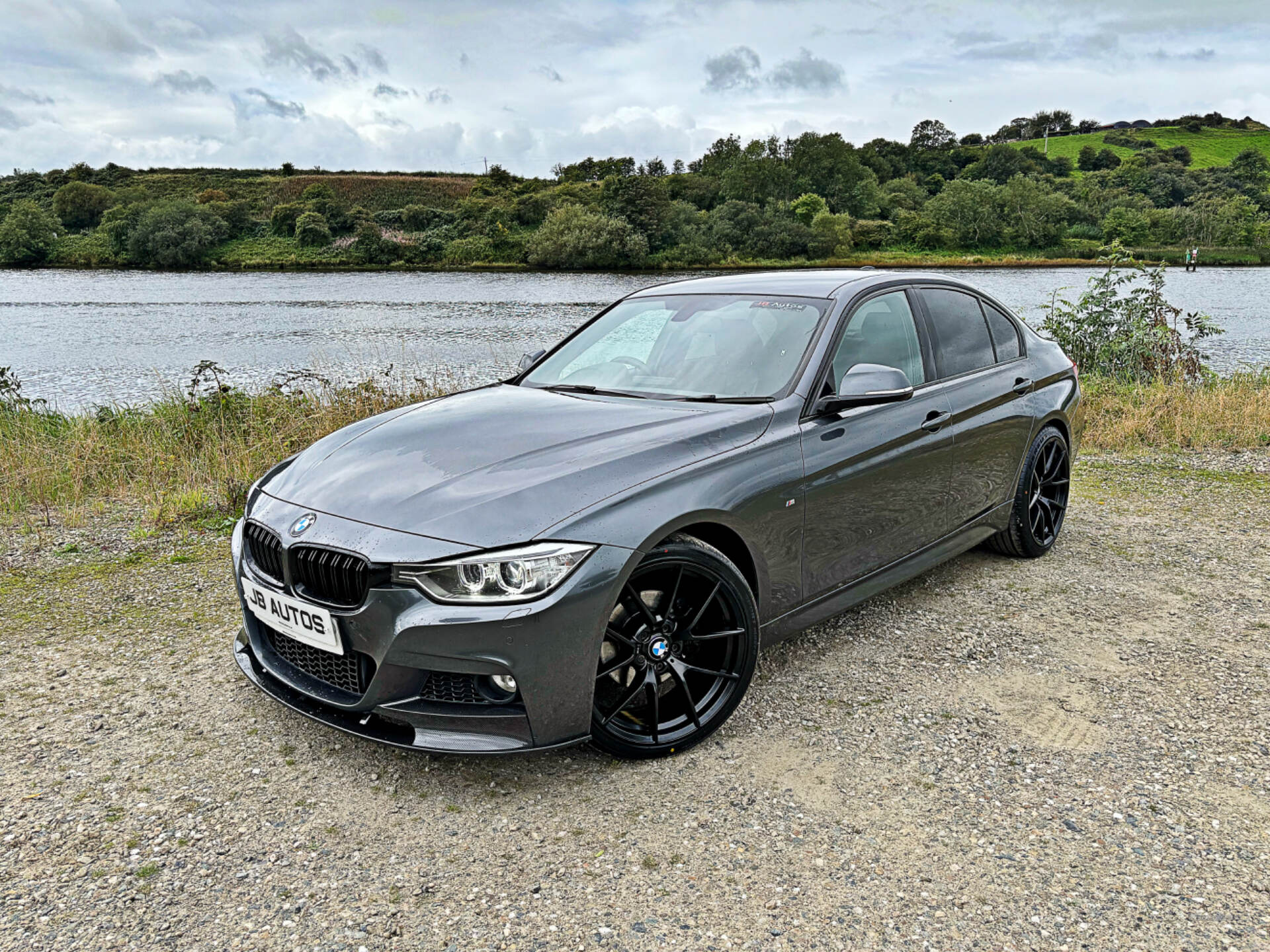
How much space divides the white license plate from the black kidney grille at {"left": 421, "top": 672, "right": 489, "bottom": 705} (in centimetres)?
32

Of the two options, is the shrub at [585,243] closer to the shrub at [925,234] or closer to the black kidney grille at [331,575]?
the shrub at [925,234]

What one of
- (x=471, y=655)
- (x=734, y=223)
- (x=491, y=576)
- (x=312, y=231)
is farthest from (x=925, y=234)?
(x=471, y=655)

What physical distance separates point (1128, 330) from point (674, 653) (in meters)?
11.7

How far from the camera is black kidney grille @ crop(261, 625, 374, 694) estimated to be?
2.77 meters

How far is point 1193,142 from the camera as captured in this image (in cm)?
10375

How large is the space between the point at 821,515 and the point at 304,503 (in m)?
1.96

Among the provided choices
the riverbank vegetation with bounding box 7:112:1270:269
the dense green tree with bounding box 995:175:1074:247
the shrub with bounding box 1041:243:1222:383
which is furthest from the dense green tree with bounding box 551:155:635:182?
the shrub with bounding box 1041:243:1222:383

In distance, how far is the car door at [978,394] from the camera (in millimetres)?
4340

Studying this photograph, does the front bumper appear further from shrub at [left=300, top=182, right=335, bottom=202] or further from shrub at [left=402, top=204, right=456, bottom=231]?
shrub at [left=300, top=182, right=335, bottom=202]

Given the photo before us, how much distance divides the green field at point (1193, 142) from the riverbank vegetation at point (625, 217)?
21111mm

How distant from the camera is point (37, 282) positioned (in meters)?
49.9

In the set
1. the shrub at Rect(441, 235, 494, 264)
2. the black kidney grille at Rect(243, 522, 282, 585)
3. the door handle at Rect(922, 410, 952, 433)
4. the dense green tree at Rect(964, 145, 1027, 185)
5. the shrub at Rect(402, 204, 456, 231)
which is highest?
the dense green tree at Rect(964, 145, 1027, 185)

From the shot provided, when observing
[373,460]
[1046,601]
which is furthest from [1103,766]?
[373,460]

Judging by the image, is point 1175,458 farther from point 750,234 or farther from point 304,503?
point 750,234
